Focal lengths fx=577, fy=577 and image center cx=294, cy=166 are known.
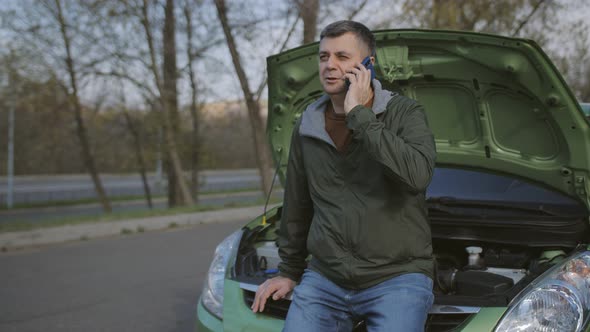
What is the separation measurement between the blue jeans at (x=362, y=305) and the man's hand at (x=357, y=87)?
2.12ft

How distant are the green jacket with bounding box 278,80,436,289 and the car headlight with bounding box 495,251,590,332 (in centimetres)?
34

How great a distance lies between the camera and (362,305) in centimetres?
210

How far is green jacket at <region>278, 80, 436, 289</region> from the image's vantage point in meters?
1.97

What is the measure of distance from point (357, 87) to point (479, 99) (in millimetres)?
1442

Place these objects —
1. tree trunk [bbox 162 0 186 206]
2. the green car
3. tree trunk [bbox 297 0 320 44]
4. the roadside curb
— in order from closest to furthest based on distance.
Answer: the green car < the roadside curb < tree trunk [bbox 297 0 320 44] < tree trunk [bbox 162 0 186 206]

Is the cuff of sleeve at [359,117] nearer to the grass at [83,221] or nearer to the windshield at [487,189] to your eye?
the windshield at [487,189]

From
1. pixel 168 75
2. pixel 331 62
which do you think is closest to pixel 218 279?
pixel 331 62

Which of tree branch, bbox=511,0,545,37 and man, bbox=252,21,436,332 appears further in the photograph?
tree branch, bbox=511,0,545,37

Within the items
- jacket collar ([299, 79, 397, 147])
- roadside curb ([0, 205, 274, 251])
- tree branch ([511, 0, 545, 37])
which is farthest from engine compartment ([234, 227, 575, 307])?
tree branch ([511, 0, 545, 37])

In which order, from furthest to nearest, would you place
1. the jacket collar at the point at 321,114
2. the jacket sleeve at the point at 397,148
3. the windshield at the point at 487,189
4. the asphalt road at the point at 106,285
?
the asphalt road at the point at 106,285, the windshield at the point at 487,189, the jacket collar at the point at 321,114, the jacket sleeve at the point at 397,148

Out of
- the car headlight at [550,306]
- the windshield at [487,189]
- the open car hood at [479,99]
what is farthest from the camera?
the windshield at [487,189]

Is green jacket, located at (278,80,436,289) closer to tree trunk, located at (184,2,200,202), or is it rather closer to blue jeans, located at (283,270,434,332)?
blue jeans, located at (283,270,434,332)

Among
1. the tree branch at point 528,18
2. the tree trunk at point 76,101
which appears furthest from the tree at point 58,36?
the tree branch at point 528,18

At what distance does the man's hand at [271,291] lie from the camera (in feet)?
7.90
